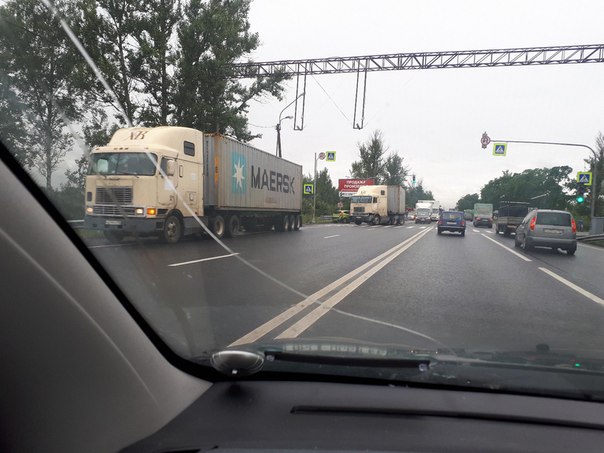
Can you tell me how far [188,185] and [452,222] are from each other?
1766cm

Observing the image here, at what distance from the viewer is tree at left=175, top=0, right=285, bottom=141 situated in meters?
9.04

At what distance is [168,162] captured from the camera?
1175 cm

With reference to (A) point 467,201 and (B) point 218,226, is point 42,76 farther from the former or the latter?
(A) point 467,201

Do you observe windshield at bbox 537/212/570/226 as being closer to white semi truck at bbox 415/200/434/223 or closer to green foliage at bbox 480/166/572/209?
white semi truck at bbox 415/200/434/223

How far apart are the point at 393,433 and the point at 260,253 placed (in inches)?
438

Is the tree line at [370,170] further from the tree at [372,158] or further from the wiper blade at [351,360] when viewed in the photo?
the wiper blade at [351,360]

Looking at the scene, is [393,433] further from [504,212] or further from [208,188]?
[504,212]

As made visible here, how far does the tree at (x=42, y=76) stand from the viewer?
196cm

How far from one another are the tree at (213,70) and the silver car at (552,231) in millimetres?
12414

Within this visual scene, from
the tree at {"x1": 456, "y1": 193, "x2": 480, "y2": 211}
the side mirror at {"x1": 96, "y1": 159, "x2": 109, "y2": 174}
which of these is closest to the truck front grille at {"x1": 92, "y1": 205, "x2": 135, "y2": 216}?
the side mirror at {"x1": 96, "y1": 159, "x2": 109, "y2": 174}

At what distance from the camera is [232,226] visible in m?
18.9

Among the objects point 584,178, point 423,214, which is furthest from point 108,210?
point 423,214

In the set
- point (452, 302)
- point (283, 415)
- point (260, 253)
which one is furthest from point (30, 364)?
point (260, 253)

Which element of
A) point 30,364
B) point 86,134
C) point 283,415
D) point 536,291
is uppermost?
point 86,134
